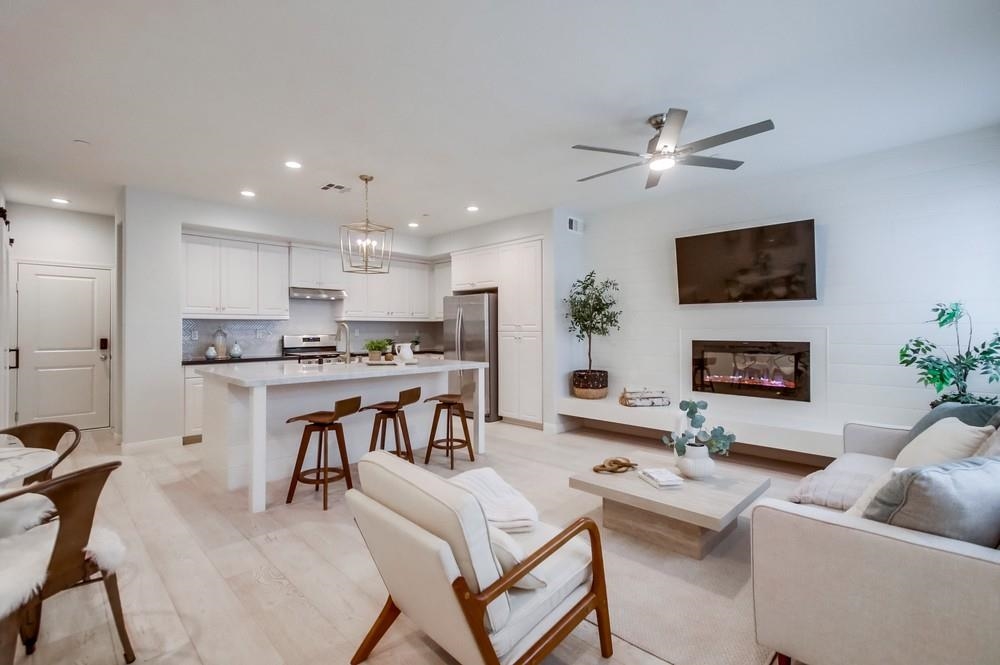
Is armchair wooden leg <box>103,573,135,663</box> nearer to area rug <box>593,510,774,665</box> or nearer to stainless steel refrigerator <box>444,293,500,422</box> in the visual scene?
area rug <box>593,510,774,665</box>

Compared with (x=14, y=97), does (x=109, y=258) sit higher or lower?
lower

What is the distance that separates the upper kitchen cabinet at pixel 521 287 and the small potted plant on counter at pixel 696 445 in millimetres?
2971

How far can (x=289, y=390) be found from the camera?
3756 mm

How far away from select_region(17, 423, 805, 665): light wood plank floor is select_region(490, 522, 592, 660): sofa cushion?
380 mm

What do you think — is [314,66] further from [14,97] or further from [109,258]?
[109,258]

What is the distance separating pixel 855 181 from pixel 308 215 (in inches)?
226

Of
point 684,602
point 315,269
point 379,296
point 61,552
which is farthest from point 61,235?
point 684,602

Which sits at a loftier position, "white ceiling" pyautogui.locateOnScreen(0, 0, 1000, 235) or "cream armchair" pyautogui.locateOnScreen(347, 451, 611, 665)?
"white ceiling" pyautogui.locateOnScreen(0, 0, 1000, 235)

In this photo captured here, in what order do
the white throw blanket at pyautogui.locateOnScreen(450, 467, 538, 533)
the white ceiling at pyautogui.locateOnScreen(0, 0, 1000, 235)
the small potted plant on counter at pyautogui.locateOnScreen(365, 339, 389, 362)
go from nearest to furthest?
Answer: the white throw blanket at pyautogui.locateOnScreen(450, 467, 538, 533), the white ceiling at pyautogui.locateOnScreen(0, 0, 1000, 235), the small potted plant on counter at pyautogui.locateOnScreen(365, 339, 389, 362)

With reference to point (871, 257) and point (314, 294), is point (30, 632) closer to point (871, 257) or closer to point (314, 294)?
point (314, 294)

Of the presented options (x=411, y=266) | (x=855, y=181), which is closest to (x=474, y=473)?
(x=855, y=181)

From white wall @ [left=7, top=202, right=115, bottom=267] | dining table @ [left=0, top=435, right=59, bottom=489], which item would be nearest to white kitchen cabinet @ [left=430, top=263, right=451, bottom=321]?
white wall @ [left=7, top=202, right=115, bottom=267]

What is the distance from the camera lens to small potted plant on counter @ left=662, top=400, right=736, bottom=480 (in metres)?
2.67

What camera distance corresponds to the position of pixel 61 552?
5.00 ft
